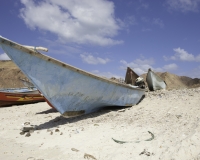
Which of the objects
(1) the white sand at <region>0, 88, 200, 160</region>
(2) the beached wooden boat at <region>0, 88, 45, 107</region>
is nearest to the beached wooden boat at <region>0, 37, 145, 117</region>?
(1) the white sand at <region>0, 88, 200, 160</region>

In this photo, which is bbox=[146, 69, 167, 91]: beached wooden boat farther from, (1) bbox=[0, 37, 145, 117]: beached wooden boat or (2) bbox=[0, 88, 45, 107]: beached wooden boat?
(2) bbox=[0, 88, 45, 107]: beached wooden boat

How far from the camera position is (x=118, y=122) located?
523 cm

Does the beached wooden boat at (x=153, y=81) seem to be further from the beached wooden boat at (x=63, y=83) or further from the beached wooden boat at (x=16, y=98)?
the beached wooden boat at (x=16, y=98)

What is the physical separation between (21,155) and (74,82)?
2295 mm

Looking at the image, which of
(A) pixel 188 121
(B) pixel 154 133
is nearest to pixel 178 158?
(B) pixel 154 133

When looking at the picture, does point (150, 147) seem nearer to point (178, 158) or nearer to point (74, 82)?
point (178, 158)

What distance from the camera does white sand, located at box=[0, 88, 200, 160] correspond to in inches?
126

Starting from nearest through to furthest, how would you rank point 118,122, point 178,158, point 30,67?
point 178,158 < point 30,67 < point 118,122

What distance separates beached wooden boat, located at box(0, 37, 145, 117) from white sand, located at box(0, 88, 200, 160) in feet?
1.43

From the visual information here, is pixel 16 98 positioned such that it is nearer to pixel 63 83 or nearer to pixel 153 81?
pixel 63 83

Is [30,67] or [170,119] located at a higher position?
[30,67]

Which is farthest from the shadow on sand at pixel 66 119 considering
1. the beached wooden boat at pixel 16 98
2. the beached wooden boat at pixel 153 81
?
the beached wooden boat at pixel 16 98

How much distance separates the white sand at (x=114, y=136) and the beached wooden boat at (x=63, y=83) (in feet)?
1.43

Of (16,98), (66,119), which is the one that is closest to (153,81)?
(66,119)
